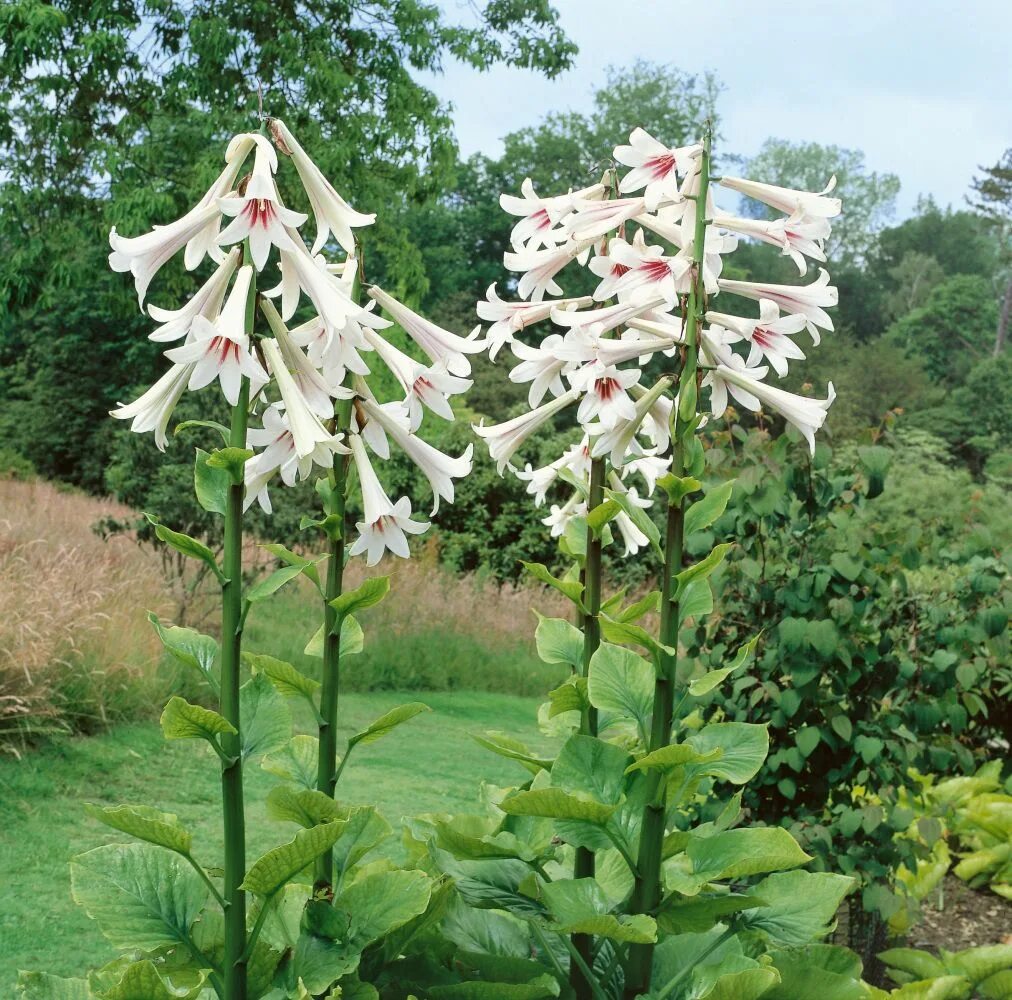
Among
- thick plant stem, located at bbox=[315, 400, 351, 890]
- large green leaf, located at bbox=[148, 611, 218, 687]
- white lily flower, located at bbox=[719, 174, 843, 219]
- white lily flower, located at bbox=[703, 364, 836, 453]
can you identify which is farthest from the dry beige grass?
white lily flower, located at bbox=[719, 174, 843, 219]

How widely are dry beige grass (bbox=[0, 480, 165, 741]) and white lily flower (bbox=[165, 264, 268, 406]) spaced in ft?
14.2

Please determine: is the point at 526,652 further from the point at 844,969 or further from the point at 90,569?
the point at 844,969

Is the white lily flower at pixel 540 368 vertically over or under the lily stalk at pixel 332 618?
over

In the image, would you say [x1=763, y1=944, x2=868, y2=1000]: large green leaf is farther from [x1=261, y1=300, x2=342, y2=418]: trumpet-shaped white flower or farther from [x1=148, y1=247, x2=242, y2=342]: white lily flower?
[x1=148, y1=247, x2=242, y2=342]: white lily flower

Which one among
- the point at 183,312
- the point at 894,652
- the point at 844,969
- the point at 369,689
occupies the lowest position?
the point at 369,689

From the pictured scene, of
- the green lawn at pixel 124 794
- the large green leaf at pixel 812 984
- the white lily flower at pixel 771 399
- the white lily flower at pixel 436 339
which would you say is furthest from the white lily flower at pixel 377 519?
the green lawn at pixel 124 794

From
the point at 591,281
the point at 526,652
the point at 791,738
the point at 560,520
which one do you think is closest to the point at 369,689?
the point at 526,652

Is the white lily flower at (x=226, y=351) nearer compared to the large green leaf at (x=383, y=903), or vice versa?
the white lily flower at (x=226, y=351)

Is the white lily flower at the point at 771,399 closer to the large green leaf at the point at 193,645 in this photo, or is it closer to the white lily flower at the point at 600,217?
the white lily flower at the point at 600,217

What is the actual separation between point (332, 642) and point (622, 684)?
21.8 inches

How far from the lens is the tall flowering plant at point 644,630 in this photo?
6.79 ft

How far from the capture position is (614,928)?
1.99 m

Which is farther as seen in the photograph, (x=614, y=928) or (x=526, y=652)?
(x=526, y=652)

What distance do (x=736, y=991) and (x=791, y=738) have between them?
2.08m
